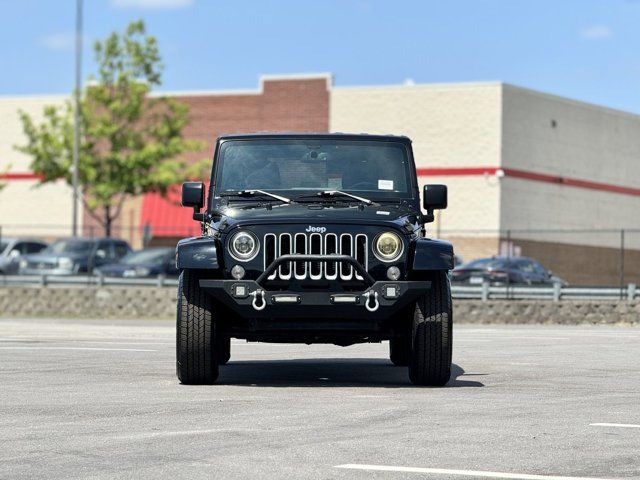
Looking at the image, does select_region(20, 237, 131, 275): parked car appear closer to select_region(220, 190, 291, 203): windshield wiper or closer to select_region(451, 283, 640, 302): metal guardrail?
select_region(451, 283, 640, 302): metal guardrail

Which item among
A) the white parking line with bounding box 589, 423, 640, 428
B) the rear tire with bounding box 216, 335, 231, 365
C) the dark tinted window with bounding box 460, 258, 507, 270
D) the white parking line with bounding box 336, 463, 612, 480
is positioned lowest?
the rear tire with bounding box 216, 335, 231, 365

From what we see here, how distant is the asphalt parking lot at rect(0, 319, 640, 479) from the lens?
796cm

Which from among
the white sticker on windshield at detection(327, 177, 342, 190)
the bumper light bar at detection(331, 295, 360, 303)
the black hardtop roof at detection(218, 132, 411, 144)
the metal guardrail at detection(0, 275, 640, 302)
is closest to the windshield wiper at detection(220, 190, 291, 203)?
the white sticker on windshield at detection(327, 177, 342, 190)

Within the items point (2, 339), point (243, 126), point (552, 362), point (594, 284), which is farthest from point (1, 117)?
point (552, 362)

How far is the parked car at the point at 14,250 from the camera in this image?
45375mm

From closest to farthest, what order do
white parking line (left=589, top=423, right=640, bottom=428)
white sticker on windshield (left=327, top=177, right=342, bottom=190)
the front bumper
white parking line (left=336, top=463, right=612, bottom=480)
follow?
white parking line (left=336, top=463, right=612, bottom=480), white parking line (left=589, top=423, right=640, bottom=428), the front bumper, white sticker on windshield (left=327, top=177, right=342, bottom=190)

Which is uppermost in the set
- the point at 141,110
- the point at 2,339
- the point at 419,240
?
the point at 141,110

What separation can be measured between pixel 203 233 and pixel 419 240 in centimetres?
232

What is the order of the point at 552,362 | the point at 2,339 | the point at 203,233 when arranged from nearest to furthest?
the point at 203,233
the point at 552,362
the point at 2,339

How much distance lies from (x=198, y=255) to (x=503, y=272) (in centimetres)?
2632

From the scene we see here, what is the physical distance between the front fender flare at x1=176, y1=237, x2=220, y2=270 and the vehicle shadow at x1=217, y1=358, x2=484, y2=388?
3.92ft

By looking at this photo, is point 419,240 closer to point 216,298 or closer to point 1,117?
point 216,298

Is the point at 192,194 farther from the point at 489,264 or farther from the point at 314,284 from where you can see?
the point at 489,264

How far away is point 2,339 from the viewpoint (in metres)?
21.2
